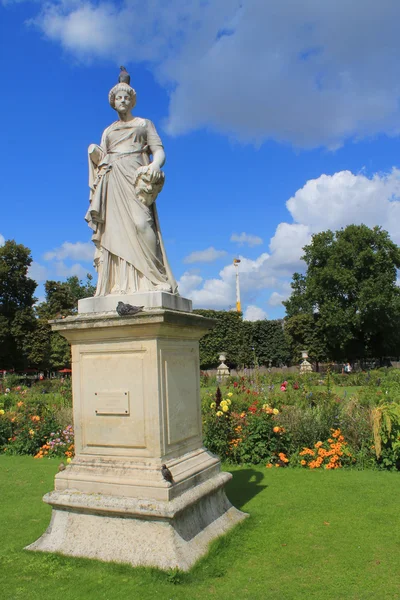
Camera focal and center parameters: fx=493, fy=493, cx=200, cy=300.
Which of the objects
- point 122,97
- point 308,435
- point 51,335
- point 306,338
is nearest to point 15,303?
point 51,335

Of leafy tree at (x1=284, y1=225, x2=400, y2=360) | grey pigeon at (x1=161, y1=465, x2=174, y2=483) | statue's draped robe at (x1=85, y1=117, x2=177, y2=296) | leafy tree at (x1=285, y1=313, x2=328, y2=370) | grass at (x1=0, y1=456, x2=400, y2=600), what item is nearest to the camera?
grass at (x1=0, y1=456, x2=400, y2=600)

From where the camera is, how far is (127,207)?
4.88 meters

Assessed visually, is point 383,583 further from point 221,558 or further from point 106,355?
point 106,355

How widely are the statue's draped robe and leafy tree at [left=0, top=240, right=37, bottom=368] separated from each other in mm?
36320

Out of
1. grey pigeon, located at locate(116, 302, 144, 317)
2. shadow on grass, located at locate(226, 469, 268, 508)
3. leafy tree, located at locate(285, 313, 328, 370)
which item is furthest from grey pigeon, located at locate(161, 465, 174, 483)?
leafy tree, located at locate(285, 313, 328, 370)

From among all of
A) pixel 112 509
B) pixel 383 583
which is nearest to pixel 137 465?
pixel 112 509

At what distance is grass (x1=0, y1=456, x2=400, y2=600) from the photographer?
3584 millimetres

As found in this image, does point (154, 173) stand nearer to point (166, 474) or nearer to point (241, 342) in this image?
point (166, 474)

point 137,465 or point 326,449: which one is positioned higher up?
point 137,465

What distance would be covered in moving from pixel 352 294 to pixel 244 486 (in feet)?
117

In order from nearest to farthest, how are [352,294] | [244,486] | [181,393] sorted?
[181,393], [244,486], [352,294]

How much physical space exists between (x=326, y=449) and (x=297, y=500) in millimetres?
2078

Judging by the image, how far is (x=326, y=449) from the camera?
766cm

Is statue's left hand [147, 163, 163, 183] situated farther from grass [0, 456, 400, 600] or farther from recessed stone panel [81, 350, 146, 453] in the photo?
grass [0, 456, 400, 600]
